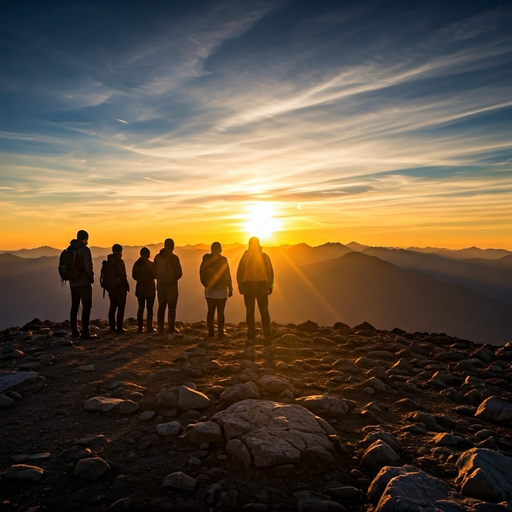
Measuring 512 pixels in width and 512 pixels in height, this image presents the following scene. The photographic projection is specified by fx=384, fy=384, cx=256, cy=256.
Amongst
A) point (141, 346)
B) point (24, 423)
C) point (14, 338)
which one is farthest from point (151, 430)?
point (14, 338)

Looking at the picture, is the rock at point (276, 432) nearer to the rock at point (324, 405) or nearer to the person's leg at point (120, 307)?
the rock at point (324, 405)

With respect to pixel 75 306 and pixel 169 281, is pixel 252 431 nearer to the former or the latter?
pixel 169 281

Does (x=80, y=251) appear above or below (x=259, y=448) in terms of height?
above

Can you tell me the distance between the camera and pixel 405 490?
4.01 metres

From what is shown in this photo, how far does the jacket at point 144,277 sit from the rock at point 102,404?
720 centimetres

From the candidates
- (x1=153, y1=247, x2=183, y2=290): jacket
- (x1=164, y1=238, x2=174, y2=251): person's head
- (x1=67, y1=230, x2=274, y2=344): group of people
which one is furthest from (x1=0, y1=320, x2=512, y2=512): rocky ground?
(x1=164, y1=238, x2=174, y2=251): person's head

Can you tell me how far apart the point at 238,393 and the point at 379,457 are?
2508mm

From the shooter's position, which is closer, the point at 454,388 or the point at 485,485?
the point at 485,485

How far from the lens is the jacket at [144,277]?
13555 mm

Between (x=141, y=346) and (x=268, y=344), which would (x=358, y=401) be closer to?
(x=268, y=344)

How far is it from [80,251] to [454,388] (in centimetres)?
1037

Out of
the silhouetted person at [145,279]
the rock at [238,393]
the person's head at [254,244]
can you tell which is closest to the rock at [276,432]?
the rock at [238,393]

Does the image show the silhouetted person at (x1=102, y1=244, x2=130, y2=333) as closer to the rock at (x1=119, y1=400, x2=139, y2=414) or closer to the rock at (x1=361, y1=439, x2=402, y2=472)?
the rock at (x1=119, y1=400, x2=139, y2=414)

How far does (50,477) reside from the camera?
4492 millimetres
